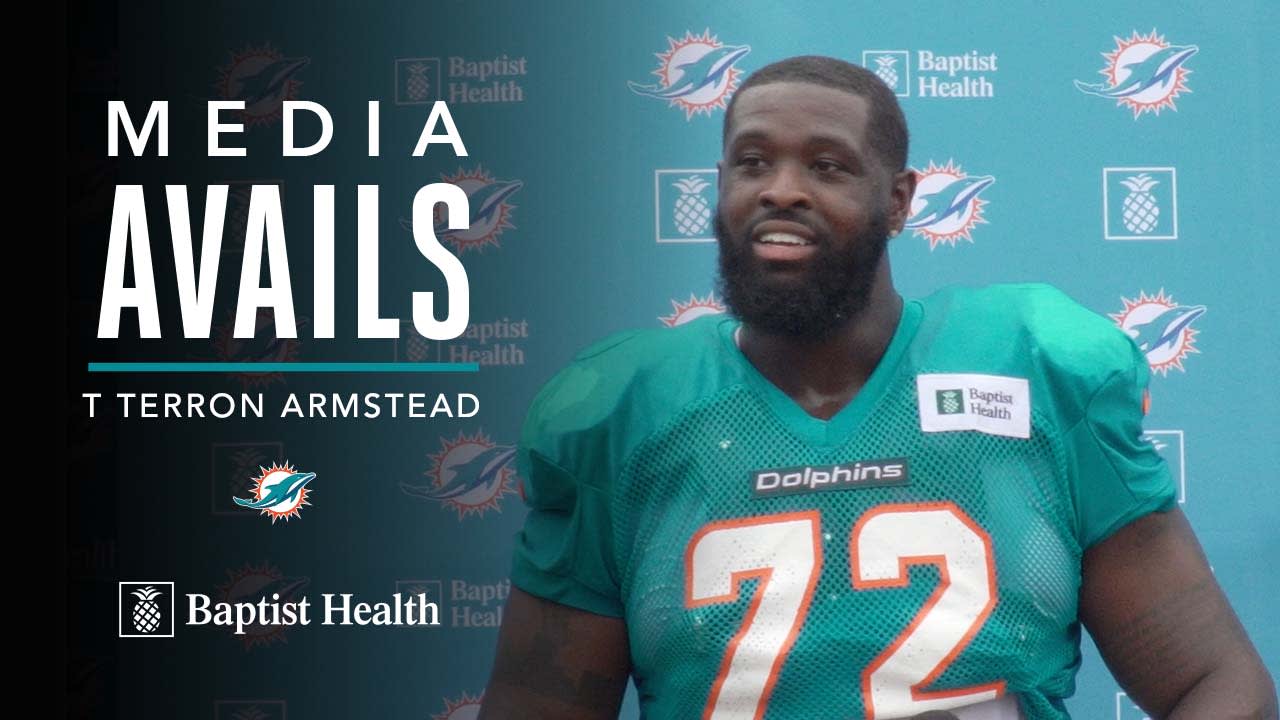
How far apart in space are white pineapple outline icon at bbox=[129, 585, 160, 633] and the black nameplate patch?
4.53ft

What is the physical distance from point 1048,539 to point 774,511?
288 millimetres

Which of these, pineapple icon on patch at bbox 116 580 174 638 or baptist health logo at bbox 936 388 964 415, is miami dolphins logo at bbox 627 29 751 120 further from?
pineapple icon on patch at bbox 116 580 174 638

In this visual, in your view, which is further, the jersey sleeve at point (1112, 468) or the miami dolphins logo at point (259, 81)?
the miami dolphins logo at point (259, 81)

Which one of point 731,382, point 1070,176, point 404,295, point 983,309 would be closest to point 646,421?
point 731,382

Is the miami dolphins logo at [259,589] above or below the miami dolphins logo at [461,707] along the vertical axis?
above

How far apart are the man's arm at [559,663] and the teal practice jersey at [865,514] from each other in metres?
0.02

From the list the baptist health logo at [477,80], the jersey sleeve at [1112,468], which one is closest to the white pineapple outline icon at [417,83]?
the baptist health logo at [477,80]

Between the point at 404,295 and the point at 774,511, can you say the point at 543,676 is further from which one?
the point at 404,295

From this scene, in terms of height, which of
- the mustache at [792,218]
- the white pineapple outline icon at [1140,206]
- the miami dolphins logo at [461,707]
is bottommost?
the miami dolphins logo at [461,707]

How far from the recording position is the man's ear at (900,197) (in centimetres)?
165

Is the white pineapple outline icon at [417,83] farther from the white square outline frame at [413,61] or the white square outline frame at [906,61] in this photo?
the white square outline frame at [906,61]

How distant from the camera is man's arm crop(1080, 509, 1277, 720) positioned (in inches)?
57.7

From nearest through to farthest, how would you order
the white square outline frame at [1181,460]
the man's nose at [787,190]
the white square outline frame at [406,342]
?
the man's nose at [787,190] → the white square outline frame at [1181,460] → the white square outline frame at [406,342]

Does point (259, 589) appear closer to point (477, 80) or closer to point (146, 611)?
point (146, 611)
